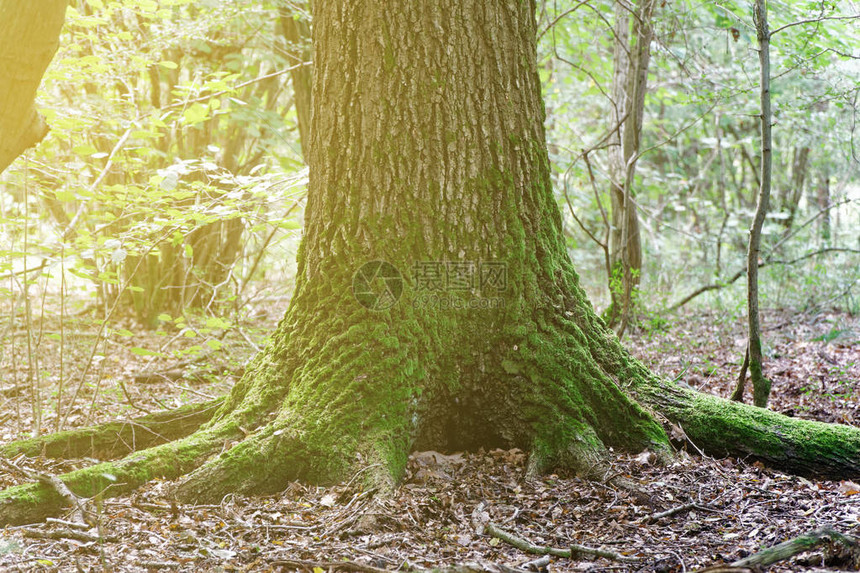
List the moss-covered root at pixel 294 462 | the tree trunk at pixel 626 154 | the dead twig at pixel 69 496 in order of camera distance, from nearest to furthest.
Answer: the dead twig at pixel 69 496 < the moss-covered root at pixel 294 462 < the tree trunk at pixel 626 154

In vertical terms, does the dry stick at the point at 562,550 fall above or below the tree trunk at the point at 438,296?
below

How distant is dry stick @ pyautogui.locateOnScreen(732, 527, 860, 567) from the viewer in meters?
2.18

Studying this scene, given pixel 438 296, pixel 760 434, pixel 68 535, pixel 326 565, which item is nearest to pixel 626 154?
pixel 760 434

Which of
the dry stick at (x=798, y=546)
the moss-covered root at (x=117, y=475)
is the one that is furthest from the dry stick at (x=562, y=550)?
the moss-covered root at (x=117, y=475)

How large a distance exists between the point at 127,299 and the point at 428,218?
6935 millimetres

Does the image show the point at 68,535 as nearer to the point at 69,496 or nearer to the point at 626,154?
the point at 69,496

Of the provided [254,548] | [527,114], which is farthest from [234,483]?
[527,114]

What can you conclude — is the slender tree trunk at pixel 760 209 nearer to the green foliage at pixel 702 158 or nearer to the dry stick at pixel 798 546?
the dry stick at pixel 798 546

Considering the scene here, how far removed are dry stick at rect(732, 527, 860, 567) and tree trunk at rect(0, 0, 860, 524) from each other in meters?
1.01

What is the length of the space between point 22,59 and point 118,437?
7.90 ft

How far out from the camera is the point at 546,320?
11.6 ft

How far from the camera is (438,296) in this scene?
11.1 feet

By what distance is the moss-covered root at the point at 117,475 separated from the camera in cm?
275

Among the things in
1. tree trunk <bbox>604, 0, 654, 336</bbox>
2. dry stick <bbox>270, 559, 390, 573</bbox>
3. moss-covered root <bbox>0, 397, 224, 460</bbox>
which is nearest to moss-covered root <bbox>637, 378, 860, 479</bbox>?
dry stick <bbox>270, 559, 390, 573</bbox>
